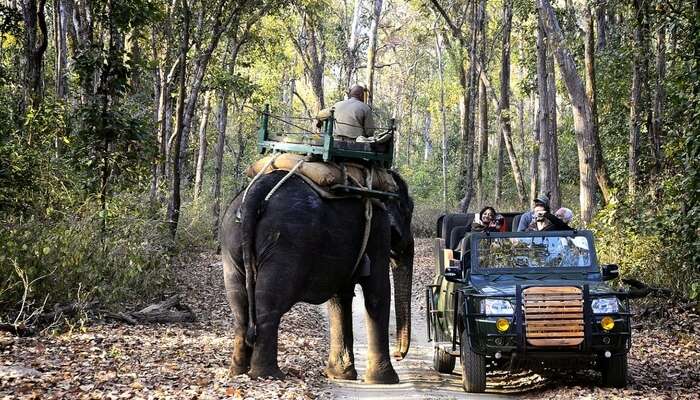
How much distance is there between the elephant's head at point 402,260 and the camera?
434 inches

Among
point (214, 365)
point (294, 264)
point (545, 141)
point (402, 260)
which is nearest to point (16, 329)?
point (214, 365)

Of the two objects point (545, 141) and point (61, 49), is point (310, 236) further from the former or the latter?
point (545, 141)

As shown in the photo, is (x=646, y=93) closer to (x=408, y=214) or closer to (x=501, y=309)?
(x=408, y=214)

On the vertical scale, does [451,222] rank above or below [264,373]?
above

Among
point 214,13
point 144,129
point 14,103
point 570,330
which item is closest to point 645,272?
point 570,330

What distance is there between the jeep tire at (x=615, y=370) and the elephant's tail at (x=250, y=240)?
3565mm

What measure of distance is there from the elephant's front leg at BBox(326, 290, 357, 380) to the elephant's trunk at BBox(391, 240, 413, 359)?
79cm

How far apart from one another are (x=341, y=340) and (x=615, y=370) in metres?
3.04

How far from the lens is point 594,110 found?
21.5 m

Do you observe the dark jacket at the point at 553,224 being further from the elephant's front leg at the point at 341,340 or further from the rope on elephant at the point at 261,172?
the rope on elephant at the point at 261,172

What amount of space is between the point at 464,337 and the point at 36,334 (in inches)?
196

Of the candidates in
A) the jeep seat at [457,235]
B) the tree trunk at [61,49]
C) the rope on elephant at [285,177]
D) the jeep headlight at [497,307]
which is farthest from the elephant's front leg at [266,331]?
the tree trunk at [61,49]

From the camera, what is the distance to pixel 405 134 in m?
71.0

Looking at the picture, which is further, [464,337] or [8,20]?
[8,20]
